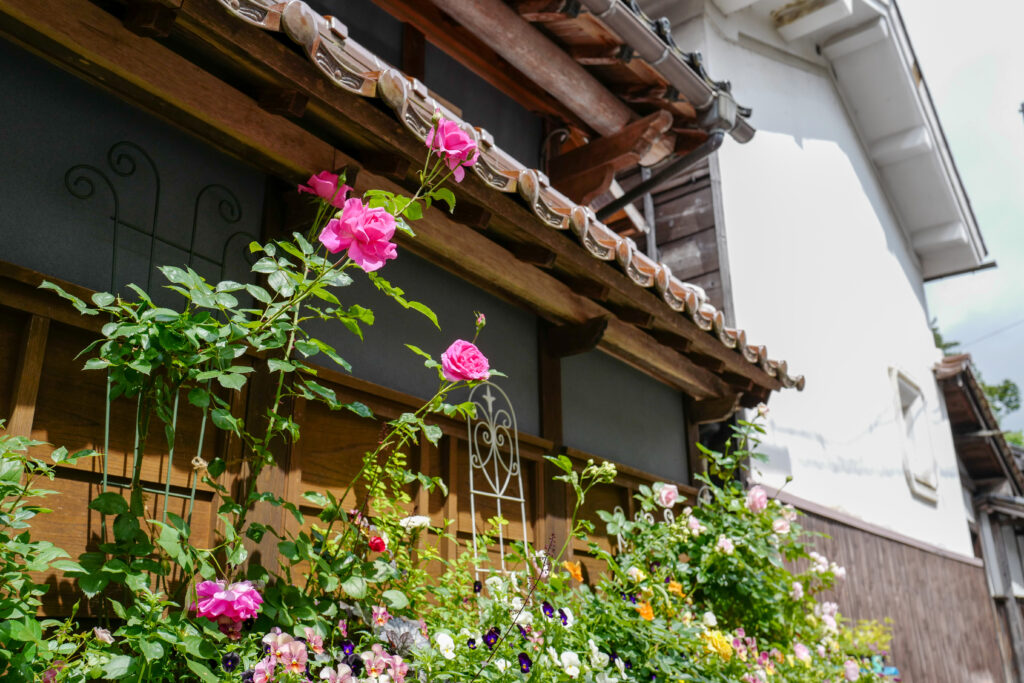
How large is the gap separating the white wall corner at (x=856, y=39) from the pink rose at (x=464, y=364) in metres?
8.42

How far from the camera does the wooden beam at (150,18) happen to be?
86.0 inches

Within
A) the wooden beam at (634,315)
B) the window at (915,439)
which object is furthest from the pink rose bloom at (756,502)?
the window at (915,439)

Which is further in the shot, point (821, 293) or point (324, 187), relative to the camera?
point (821, 293)

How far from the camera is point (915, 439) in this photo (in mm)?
9688

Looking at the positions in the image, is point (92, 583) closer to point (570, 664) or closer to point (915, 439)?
point (570, 664)

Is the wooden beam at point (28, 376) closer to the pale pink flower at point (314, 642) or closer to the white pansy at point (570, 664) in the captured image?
the pale pink flower at point (314, 642)

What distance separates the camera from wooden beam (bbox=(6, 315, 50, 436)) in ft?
7.01

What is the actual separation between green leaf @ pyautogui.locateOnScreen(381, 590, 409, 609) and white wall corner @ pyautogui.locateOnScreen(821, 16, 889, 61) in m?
8.79

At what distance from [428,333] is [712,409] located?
256cm

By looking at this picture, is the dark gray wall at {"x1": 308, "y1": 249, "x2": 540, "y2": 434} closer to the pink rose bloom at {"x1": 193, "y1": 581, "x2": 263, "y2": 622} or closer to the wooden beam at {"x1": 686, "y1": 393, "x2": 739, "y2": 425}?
the pink rose bloom at {"x1": 193, "y1": 581, "x2": 263, "y2": 622}

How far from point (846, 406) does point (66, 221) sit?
24.1 ft

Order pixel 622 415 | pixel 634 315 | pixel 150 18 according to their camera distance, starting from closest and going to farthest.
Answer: pixel 150 18 < pixel 634 315 < pixel 622 415

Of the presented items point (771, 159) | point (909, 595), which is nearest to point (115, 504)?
point (771, 159)

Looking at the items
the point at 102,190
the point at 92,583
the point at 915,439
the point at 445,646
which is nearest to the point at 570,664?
the point at 445,646
